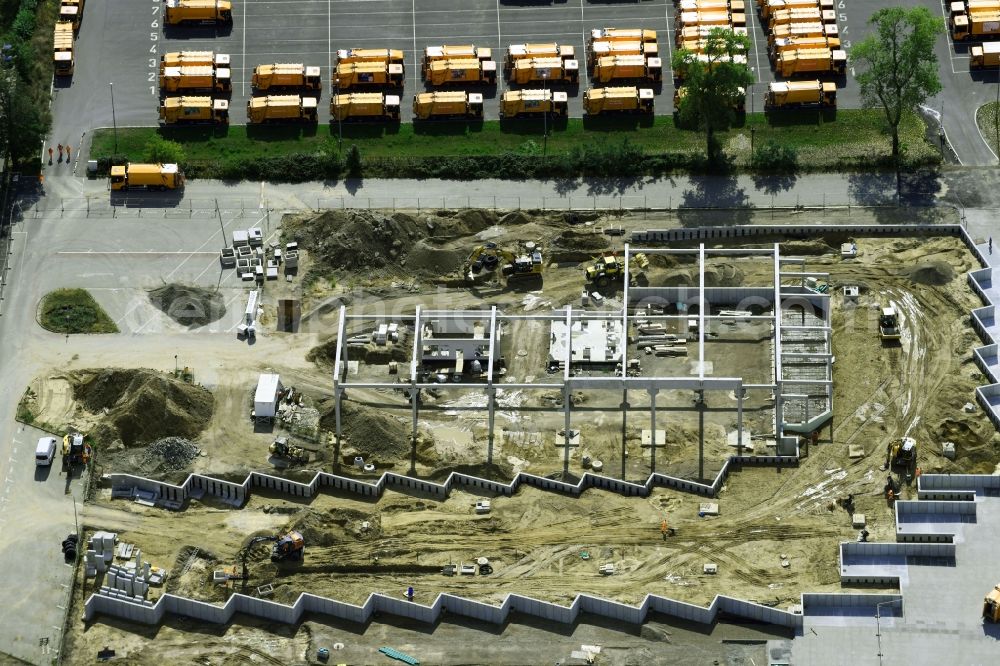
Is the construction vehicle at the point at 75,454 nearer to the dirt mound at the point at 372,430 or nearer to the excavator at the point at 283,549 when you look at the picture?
the excavator at the point at 283,549

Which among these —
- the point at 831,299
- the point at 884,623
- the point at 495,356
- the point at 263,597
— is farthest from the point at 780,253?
the point at 263,597

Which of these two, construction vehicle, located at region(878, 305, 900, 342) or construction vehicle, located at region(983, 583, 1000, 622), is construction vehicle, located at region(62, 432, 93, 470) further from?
construction vehicle, located at region(983, 583, 1000, 622)

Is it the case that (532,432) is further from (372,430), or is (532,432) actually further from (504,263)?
(504,263)

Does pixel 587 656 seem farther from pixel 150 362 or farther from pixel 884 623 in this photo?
pixel 150 362

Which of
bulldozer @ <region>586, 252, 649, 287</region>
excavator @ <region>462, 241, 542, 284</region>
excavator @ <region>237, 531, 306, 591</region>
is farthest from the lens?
excavator @ <region>462, 241, 542, 284</region>

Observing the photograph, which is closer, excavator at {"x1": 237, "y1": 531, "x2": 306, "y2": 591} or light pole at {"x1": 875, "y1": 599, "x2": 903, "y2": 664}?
light pole at {"x1": 875, "y1": 599, "x2": 903, "y2": 664}

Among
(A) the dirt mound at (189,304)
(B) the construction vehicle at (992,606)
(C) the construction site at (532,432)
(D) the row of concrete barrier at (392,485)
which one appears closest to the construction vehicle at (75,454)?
(C) the construction site at (532,432)

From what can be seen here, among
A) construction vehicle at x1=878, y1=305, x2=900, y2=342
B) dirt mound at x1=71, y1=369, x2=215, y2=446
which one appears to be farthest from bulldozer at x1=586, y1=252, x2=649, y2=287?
dirt mound at x1=71, y1=369, x2=215, y2=446
